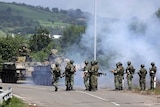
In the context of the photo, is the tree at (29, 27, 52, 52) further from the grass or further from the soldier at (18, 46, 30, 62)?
the grass

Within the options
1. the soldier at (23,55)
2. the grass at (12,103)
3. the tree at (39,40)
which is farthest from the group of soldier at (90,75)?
the tree at (39,40)

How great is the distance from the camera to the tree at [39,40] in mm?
75375

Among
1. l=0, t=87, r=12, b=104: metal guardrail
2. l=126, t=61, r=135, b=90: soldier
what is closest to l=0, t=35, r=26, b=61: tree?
l=126, t=61, r=135, b=90: soldier

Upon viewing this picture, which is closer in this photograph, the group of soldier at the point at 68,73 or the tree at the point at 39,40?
the group of soldier at the point at 68,73

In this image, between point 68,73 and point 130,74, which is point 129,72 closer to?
point 130,74

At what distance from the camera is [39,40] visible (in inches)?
3034

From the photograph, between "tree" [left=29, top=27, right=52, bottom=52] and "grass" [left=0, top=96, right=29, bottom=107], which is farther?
"tree" [left=29, top=27, right=52, bottom=52]

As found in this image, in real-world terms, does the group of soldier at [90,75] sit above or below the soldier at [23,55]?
below

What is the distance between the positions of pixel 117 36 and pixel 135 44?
1.80m

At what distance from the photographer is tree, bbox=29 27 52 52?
247ft

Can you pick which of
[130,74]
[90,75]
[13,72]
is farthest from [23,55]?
[130,74]

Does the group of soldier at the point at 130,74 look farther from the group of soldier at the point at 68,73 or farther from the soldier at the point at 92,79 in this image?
the group of soldier at the point at 68,73

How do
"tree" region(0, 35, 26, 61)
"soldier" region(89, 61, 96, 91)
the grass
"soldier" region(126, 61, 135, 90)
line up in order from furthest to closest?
"tree" region(0, 35, 26, 61) → "soldier" region(126, 61, 135, 90) → "soldier" region(89, 61, 96, 91) → the grass

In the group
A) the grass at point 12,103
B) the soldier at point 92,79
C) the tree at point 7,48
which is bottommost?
the grass at point 12,103
